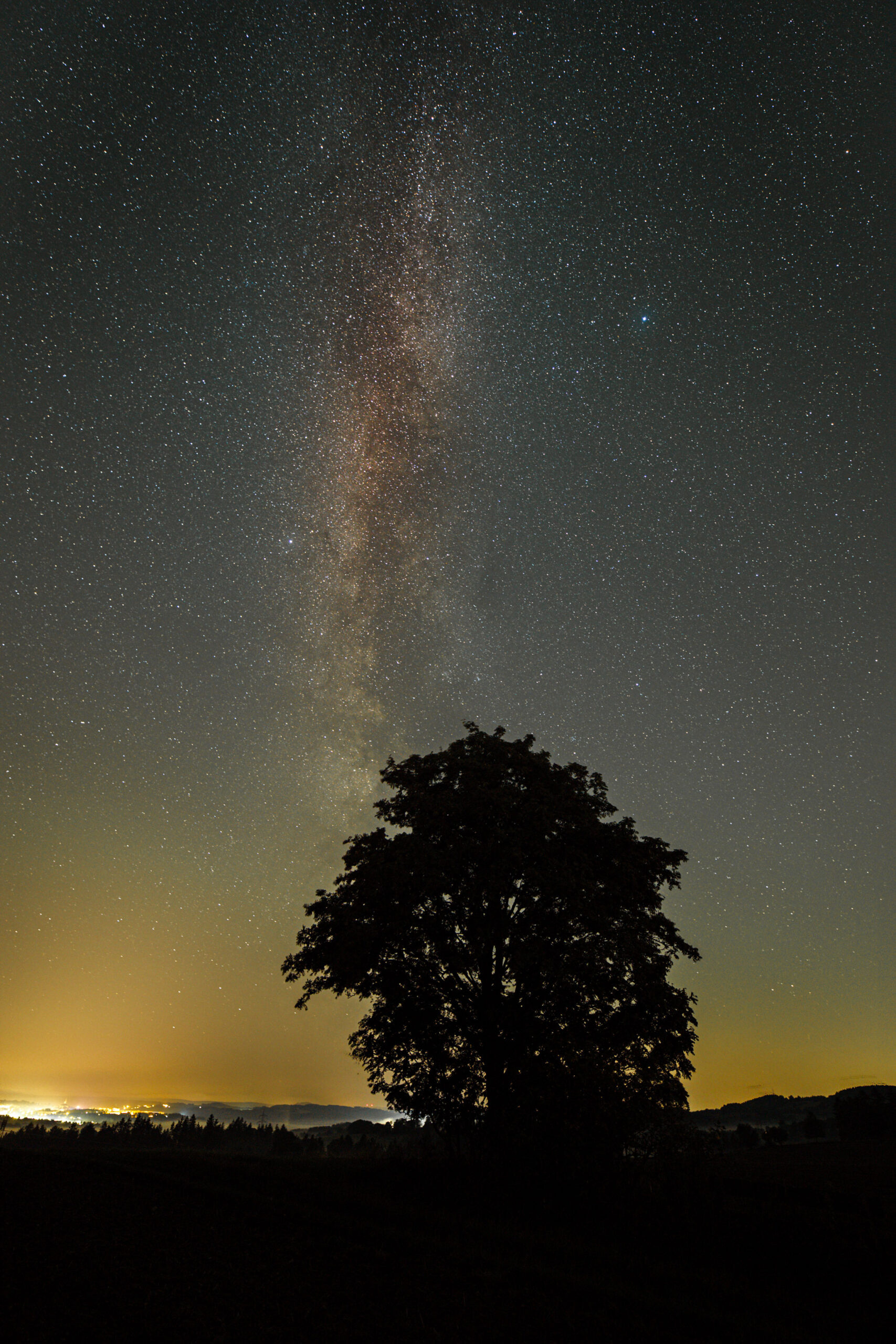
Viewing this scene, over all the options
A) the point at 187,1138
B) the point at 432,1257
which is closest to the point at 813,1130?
the point at 187,1138

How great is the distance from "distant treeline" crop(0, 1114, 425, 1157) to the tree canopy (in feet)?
19.3

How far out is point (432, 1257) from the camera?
8.73 m

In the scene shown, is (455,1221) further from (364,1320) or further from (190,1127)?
(190,1127)

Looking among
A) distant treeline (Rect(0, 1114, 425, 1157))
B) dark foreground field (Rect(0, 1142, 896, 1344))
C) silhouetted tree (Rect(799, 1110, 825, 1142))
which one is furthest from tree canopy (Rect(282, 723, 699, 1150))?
silhouetted tree (Rect(799, 1110, 825, 1142))

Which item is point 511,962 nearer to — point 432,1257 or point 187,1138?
point 432,1257

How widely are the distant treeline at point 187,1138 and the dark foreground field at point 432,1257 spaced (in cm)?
852

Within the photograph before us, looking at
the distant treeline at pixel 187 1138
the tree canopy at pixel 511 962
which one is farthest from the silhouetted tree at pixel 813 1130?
the tree canopy at pixel 511 962

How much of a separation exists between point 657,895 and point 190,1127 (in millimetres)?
67380

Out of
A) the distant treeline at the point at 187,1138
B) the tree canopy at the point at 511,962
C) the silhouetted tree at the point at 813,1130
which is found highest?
the tree canopy at the point at 511,962

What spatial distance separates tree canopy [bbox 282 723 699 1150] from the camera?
1417 centimetres

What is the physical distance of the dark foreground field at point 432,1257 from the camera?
6.29 m

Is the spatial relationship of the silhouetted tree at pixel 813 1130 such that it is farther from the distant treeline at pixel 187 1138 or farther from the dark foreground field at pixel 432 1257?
the dark foreground field at pixel 432 1257

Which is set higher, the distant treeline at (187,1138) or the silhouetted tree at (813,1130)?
the distant treeline at (187,1138)

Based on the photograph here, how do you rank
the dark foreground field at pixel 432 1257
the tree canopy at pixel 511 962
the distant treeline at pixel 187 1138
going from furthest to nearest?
the distant treeline at pixel 187 1138 → the tree canopy at pixel 511 962 → the dark foreground field at pixel 432 1257
